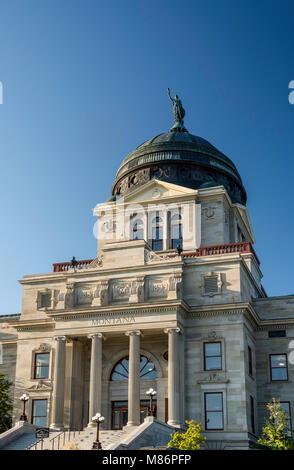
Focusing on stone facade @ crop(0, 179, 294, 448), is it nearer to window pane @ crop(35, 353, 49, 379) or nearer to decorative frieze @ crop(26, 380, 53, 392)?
decorative frieze @ crop(26, 380, 53, 392)

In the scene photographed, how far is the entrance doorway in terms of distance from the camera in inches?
1724

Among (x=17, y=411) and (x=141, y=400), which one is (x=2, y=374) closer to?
(x=17, y=411)

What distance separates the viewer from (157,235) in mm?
56312

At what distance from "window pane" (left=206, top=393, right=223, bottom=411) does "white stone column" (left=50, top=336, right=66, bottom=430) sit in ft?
31.2

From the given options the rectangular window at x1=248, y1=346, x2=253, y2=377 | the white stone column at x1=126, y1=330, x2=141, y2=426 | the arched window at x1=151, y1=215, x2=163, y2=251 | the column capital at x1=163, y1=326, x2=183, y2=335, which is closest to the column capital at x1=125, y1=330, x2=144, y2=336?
the white stone column at x1=126, y1=330, x2=141, y2=426

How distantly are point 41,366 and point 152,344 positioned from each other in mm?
8053

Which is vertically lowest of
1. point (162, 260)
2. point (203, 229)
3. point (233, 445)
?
point (233, 445)

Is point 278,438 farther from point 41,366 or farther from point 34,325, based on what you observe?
point 34,325

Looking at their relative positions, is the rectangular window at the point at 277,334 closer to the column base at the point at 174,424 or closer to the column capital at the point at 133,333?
the column capital at the point at 133,333

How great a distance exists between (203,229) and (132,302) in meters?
14.0

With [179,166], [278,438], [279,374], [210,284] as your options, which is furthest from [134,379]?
[179,166]

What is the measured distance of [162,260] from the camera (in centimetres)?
4509
